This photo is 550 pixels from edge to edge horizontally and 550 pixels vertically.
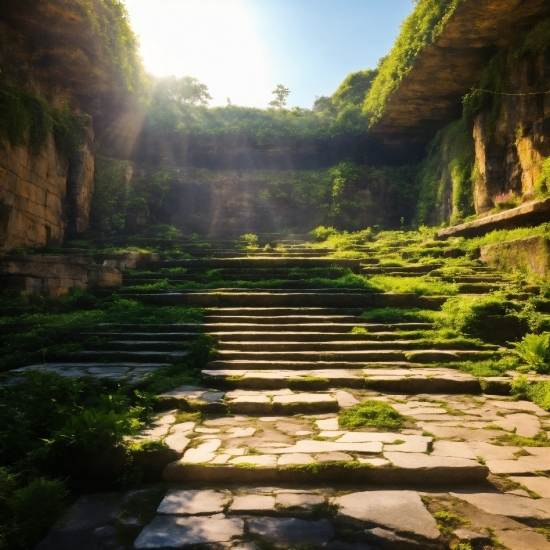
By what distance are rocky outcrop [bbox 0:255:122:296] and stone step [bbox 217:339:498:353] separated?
4178 mm

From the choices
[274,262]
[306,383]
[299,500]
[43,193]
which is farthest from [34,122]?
[299,500]

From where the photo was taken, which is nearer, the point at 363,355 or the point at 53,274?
the point at 363,355

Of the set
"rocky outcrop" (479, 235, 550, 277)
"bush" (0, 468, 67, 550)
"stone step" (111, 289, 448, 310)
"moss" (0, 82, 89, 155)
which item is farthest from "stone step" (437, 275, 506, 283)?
"moss" (0, 82, 89, 155)

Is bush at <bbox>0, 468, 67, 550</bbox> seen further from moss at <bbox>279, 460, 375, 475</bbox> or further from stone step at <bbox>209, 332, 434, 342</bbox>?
stone step at <bbox>209, 332, 434, 342</bbox>

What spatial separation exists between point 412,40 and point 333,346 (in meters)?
13.3

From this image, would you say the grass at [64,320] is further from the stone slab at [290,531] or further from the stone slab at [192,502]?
the stone slab at [290,531]

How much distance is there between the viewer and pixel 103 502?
2795 millimetres

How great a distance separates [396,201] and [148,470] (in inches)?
812

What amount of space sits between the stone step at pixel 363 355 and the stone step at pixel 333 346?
A: 4.9 inches

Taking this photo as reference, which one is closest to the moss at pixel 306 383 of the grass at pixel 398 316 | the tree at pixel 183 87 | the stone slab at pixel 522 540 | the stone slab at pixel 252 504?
the stone slab at pixel 252 504

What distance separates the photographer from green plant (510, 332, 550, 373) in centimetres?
550

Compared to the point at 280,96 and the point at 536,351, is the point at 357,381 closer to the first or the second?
the point at 536,351

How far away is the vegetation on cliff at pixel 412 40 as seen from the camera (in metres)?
13.5

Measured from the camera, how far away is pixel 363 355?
20.6 feet
